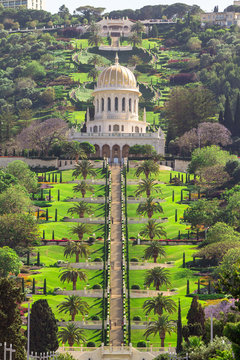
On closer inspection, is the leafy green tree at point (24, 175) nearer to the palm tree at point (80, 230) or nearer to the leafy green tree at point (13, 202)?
the leafy green tree at point (13, 202)

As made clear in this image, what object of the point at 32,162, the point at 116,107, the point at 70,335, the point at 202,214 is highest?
the point at 116,107

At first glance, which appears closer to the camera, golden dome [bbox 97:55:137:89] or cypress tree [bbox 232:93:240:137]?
cypress tree [bbox 232:93:240:137]

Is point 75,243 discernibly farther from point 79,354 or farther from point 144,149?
point 144,149

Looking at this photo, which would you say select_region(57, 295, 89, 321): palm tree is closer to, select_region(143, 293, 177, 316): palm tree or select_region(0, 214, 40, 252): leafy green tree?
select_region(143, 293, 177, 316): palm tree

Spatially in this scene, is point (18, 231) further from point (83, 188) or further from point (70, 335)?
point (70, 335)

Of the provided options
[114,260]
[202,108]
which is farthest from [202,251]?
[202,108]

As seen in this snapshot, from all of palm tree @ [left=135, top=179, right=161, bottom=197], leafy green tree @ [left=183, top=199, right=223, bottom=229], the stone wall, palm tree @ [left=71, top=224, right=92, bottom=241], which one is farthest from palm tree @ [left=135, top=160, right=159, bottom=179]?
palm tree @ [left=71, top=224, right=92, bottom=241]

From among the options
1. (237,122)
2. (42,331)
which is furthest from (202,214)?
(237,122)

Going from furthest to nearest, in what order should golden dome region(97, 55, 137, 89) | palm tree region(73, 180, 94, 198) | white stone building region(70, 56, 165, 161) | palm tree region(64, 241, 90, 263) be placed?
golden dome region(97, 55, 137, 89) < white stone building region(70, 56, 165, 161) < palm tree region(73, 180, 94, 198) < palm tree region(64, 241, 90, 263)

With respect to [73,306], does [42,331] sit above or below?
below
